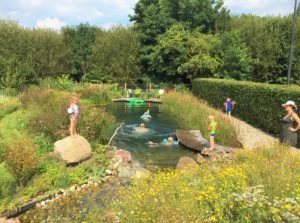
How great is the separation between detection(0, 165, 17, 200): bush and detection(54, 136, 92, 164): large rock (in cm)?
154

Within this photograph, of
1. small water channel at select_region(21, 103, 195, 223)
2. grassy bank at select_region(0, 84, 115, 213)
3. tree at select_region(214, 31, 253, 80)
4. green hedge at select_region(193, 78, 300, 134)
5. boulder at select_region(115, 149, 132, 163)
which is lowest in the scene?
small water channel at select_region(21, 103, 195, 223)

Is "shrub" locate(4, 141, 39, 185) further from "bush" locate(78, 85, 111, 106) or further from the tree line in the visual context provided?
the tree line

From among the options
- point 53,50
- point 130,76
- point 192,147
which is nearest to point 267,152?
point 192,147

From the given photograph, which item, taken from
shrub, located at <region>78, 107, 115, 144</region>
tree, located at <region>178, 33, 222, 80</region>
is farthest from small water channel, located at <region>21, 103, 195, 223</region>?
tree, located at <region>178, 33, 222, 80</region>

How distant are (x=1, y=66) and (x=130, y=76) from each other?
46.8ft

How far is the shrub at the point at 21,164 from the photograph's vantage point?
7.38 meters

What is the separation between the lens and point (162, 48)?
30359 millimetres

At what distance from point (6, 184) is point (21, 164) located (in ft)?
2.09

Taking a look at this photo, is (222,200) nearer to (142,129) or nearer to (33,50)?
(142,129)

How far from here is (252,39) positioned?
98.5ft

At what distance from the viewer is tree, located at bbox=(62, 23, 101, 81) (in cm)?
3559

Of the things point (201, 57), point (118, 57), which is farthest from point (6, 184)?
point (118, 57)

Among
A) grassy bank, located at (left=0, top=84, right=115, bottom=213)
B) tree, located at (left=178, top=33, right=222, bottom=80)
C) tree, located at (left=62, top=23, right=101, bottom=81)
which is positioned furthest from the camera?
tree, located at (left=62, top=23, right=101, bottom=81)

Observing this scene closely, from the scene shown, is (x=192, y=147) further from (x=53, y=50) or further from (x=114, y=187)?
(x=53, y=50)
